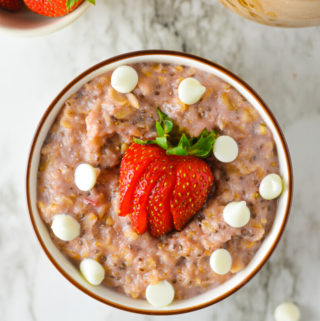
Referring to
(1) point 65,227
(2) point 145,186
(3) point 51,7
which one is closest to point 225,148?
(2) point 145,186

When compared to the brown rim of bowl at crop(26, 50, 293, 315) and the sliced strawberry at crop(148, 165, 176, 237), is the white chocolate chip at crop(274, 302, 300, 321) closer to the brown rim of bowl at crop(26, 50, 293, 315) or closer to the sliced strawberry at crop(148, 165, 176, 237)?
the brown rim of bowl at crop(26, 50, 293, 315)

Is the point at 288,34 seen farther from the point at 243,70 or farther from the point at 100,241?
the point at 100,241

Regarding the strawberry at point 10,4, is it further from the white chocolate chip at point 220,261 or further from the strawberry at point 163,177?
the white chocolate chip at point 220,261

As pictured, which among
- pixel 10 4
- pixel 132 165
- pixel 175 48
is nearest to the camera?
pixel 132 165

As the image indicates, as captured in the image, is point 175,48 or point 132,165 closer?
point 132,165

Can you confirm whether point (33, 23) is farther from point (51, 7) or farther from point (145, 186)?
point (145, 186)

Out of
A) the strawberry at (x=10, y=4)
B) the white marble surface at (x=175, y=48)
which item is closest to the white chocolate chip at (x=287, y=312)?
the white marble surface at (x=175, y=48)
